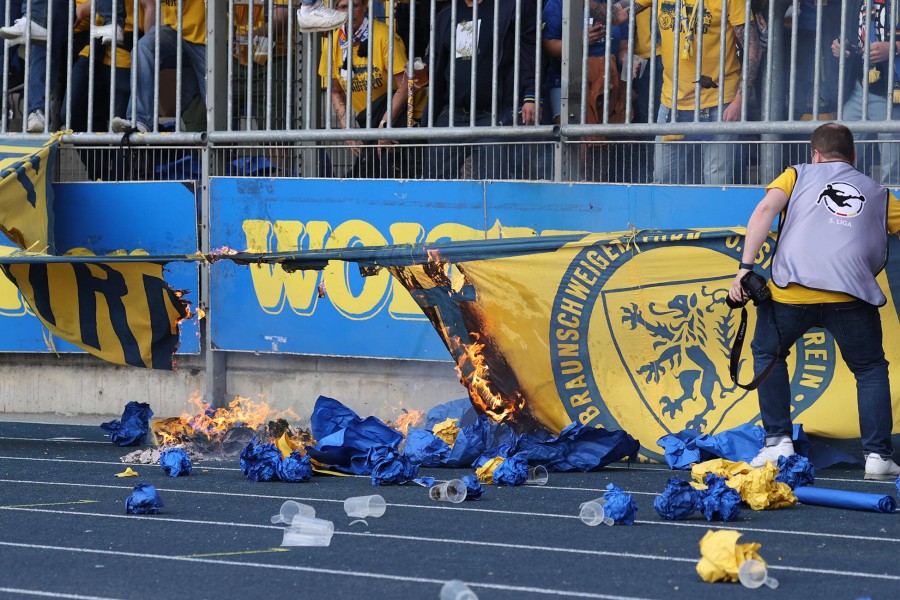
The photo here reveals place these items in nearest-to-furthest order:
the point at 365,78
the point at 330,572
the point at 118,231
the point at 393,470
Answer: the point at 330,572
the point at 393,470
the point at 365,78
the point at 118,231

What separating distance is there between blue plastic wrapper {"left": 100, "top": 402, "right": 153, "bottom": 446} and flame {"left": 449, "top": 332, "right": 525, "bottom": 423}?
2.61 m

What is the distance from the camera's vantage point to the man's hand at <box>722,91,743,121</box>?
945cm

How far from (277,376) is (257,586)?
6020mm

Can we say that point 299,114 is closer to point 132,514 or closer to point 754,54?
point 754,54

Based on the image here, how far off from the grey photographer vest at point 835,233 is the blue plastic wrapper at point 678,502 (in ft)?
5.51

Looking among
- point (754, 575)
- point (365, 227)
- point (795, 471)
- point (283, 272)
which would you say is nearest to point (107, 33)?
point (283, 272)

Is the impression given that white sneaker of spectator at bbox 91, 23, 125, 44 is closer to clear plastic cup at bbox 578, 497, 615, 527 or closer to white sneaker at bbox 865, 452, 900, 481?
clear plastic cup at bbox 578, 497, 615, 527

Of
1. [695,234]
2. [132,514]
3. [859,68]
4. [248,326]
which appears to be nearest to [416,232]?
[248,326]

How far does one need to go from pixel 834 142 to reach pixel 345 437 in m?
3.24

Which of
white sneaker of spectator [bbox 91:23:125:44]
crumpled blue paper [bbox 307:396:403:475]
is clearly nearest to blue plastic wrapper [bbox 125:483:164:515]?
crumpled blue paper [bbox 307:396:403:475]

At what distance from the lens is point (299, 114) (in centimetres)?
1145

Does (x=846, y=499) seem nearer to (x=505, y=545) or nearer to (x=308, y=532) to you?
(x=505, y=545)

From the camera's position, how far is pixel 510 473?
7.73 metres

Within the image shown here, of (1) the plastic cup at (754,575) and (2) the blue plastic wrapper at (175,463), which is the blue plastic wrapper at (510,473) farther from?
(1) the plastic cup at (754,575)
